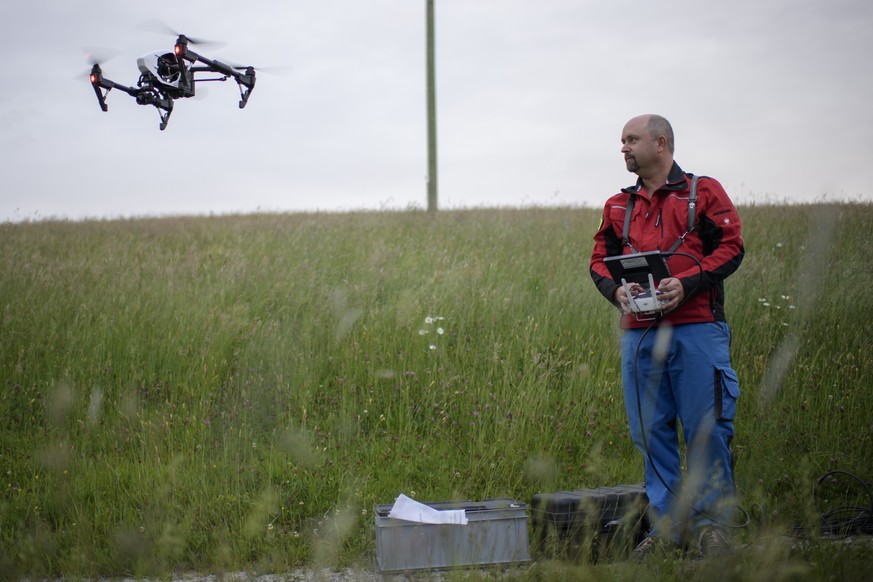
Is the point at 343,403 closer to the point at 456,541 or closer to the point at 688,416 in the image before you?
the point at 456,541

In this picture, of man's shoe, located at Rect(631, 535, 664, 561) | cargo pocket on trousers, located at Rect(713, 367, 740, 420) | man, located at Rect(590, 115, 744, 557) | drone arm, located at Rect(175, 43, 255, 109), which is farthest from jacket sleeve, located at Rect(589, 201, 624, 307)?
drone arm, located at Rect(175, 43, 255, 109)

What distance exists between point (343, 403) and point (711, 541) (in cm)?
309

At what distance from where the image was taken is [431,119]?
15.3 metres

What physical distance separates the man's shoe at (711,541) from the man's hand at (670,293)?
3.97ft

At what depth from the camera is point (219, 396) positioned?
611 cm

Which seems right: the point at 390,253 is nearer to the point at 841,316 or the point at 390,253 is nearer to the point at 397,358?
the point at 397,358

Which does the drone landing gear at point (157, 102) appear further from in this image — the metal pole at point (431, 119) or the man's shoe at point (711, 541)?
the metal pole at point (431, 119)

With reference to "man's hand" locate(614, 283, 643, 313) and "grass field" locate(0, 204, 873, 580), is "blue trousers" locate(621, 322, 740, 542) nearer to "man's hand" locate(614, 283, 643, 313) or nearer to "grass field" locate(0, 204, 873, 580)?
"man's hand" locate(614, 283, 643, 313)

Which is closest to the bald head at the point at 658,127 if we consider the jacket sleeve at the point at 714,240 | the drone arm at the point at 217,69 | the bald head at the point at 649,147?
the bald head at the point at 649,147

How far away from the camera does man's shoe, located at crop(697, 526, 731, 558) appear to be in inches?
145

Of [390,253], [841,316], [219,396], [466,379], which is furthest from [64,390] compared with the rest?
[841,316]

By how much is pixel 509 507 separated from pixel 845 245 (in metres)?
8.87

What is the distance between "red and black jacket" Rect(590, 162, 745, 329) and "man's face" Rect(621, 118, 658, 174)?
0.14m

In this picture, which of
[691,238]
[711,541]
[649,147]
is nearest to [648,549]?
[711,541]
